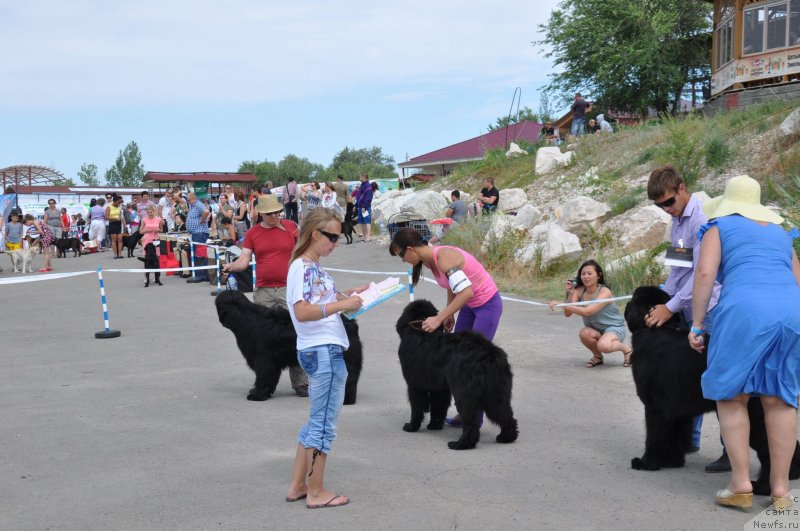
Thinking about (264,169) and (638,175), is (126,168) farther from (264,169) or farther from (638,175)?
(638,175)

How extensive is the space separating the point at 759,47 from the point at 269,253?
78.5 feet

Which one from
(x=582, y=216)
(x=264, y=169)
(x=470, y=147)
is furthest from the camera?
(x=264, y=169)

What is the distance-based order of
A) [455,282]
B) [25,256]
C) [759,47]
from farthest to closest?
[759,47] < [25,256] < [455,282]

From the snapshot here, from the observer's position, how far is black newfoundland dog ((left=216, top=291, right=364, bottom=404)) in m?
7.87

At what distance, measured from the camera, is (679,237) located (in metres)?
5.55

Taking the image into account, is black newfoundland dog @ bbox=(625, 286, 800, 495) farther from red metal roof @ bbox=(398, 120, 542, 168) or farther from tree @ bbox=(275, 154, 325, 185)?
tree @ bbox=(275, 154, 325, 185)

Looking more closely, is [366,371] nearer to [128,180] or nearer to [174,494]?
[174,494]

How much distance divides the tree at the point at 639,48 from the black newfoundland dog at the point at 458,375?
31.0m

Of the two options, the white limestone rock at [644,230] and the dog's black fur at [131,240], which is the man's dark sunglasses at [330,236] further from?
the dog's black fur at [131,240]

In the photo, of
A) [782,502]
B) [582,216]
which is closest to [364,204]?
[582,216]

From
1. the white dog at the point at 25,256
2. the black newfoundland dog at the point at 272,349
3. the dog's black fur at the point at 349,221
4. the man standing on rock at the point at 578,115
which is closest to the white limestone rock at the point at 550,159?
the man standing on rock at the point at 578,115

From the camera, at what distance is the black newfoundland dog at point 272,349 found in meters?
7.87

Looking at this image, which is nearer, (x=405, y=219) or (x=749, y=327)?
(x=749, y=327)

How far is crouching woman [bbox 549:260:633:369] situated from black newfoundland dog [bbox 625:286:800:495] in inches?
116
